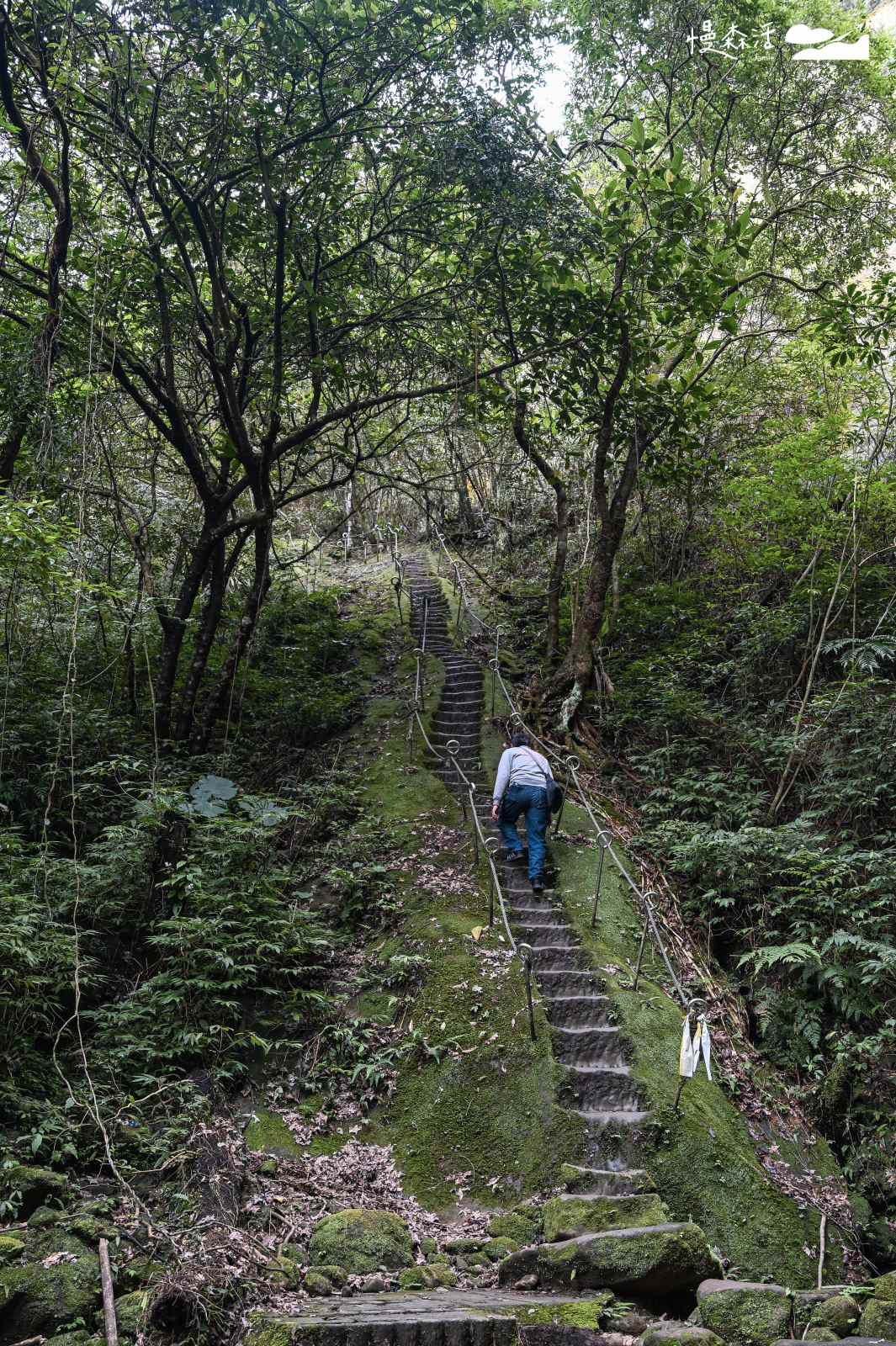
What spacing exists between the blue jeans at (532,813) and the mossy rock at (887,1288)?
377 cm

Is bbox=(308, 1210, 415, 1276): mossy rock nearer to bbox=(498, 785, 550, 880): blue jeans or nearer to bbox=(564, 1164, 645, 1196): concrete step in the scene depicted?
bbox=(564, 1164, 645, 1196): concrete step

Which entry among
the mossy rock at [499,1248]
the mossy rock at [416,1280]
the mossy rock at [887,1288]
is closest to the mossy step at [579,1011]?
the mossy rock at [499,1248]

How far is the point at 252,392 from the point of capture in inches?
400

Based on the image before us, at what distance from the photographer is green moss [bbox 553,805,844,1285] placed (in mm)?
4742

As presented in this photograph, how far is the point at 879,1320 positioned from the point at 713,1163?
4.19ft

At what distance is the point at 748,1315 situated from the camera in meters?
3.86

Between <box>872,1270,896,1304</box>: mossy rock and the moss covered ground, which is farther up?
the moss covered ground

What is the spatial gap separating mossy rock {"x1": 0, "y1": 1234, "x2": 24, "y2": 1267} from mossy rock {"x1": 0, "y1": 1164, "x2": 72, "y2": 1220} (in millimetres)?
374

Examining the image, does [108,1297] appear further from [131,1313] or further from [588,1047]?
[588,1047]

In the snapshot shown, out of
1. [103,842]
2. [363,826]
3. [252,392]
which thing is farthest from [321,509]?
[103,842]

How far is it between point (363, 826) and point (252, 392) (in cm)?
537

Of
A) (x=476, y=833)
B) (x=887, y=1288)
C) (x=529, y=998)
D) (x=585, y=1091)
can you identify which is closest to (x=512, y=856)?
(x=476, y=833)

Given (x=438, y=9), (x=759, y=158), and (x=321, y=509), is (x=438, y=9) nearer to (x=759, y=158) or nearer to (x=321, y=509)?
(x=759, y=158)

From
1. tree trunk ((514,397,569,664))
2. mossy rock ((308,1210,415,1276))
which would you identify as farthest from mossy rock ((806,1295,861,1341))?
tree trunk ((514,397,569,664))
